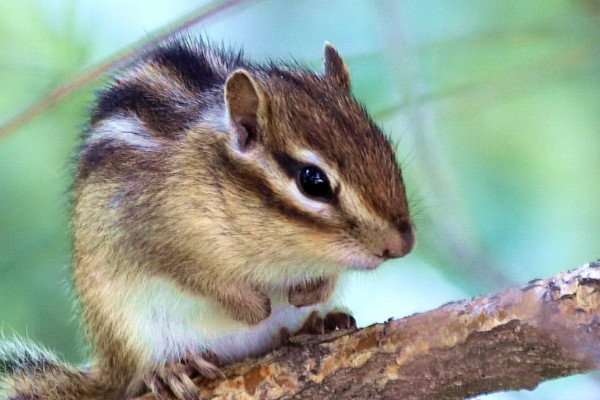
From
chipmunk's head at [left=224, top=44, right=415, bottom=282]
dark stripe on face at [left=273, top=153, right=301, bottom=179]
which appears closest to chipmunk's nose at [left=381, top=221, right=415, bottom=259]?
chipmunk's head at [left=224, top=44, right=415, bottom=282]

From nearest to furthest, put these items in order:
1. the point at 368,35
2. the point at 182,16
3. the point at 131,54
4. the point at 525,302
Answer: the point at 525,302
the point at 131,54
the point at 182,16
the point at 368,35

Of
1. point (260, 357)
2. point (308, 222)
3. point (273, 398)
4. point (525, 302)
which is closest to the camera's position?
point (525, 302)

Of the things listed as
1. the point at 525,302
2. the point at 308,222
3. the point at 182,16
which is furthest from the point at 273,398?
the point at 182,16

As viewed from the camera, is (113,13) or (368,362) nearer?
(368,362)

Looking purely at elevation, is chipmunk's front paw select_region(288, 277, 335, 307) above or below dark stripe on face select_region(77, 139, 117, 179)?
below

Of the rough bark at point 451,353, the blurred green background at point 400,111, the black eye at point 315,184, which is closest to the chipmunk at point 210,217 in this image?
the black eye at point 315,184

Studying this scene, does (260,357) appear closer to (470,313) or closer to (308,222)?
(308,222)

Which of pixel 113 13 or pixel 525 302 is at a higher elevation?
pixel 113 13

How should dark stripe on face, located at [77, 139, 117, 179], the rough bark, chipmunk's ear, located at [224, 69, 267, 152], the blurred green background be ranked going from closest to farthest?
1. the rough bark
2. chipmunk's ear, located at [224, 69, 267, 152]
3. dark stripe on face, located at [77, 139, 117, 179]
4. the blurred green background

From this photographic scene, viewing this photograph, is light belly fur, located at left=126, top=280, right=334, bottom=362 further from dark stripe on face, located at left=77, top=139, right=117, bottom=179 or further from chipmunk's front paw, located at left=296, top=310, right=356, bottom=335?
dark stripe on face, located at left=77, top=139, right=117, bottom=179

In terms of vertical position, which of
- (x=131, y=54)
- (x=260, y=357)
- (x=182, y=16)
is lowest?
(x=260, y=357)
